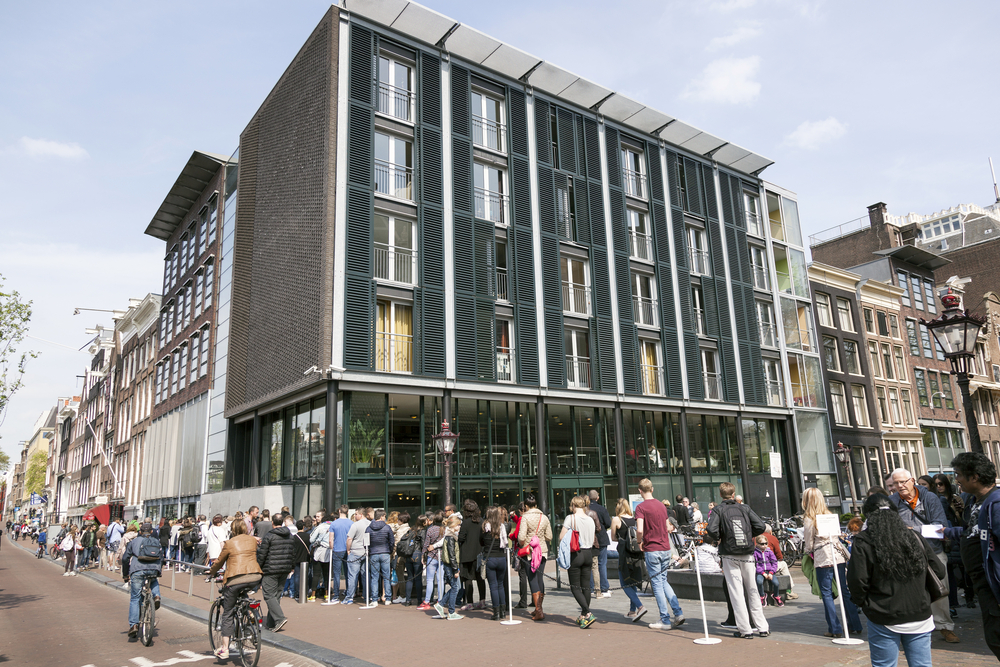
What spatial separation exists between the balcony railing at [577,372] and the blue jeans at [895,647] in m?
21.1

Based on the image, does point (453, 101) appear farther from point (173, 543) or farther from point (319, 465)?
point (173, 543)

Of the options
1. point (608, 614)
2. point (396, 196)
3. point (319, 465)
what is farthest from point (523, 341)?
point (608, 614)

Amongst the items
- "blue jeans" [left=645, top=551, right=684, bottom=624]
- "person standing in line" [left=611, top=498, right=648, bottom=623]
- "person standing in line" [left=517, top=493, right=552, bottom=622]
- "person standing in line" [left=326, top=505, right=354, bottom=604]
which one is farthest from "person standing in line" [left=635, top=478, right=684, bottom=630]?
"person standing in line" [left=326, top=505, right=354, bottom=604]

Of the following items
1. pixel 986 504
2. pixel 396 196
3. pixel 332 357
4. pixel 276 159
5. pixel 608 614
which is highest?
pixel 276 159

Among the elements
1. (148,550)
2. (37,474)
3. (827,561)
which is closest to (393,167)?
(148,550)

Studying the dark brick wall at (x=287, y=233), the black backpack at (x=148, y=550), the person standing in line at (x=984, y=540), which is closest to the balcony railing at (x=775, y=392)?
the dark brick wall at (x=287, y=233)

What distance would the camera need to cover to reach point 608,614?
11.5 metres

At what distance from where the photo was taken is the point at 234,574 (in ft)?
30.4

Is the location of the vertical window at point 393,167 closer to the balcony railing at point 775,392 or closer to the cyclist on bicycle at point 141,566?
the cyclist on bicycle at point 141,566

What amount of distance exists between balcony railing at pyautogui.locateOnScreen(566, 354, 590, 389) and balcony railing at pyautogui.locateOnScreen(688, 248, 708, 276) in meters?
8.53

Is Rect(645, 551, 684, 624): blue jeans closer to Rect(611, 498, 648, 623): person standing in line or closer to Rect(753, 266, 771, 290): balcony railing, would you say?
Rect(611, 498, 648, 623): person standing in line

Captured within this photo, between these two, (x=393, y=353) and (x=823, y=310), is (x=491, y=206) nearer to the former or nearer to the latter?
(x=393, y=353)

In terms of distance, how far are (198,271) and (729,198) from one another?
2667 centimetres

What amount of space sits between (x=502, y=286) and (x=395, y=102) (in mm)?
7345
